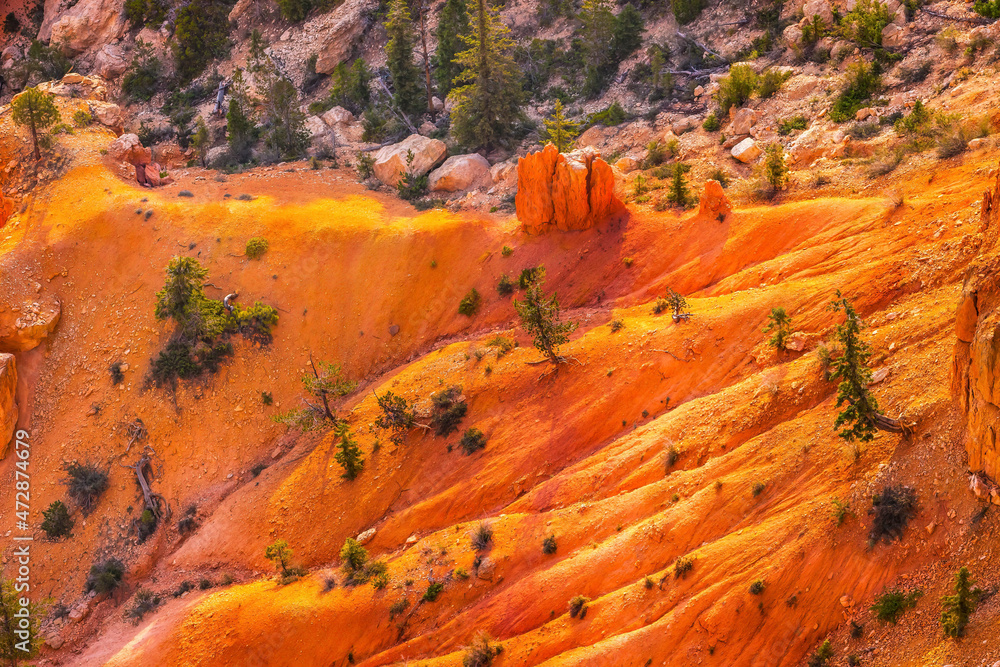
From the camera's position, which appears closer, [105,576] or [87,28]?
[105,576]

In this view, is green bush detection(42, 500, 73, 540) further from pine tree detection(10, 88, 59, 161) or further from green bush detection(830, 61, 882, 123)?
green bush detection(830, 61, 882, 123)

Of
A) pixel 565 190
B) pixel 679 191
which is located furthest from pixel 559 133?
pixel 679 191

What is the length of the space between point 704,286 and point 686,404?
20.5ft

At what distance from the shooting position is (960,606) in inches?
601

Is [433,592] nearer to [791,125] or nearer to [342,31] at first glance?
[791,125]

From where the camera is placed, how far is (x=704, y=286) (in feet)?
94.1

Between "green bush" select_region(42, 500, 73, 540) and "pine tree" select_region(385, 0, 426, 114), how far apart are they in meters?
29.0

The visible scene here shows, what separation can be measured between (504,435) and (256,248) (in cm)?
1737

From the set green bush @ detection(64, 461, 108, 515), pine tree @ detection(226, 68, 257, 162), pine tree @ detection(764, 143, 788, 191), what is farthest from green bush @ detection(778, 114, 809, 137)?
green bush @ detection(64, 461, 108, 515)

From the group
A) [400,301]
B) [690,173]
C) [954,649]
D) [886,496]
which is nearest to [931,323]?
[886,496]

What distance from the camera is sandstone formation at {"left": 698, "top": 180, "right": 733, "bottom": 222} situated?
97.6 ft

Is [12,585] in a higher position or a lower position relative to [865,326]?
lower

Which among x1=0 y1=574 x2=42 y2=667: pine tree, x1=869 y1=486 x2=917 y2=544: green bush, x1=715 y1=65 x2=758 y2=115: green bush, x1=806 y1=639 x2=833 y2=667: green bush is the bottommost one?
x1=0 y1=574 x2=42 y2=667: pine tree

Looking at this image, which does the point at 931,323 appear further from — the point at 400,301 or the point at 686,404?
the point at 400,301
